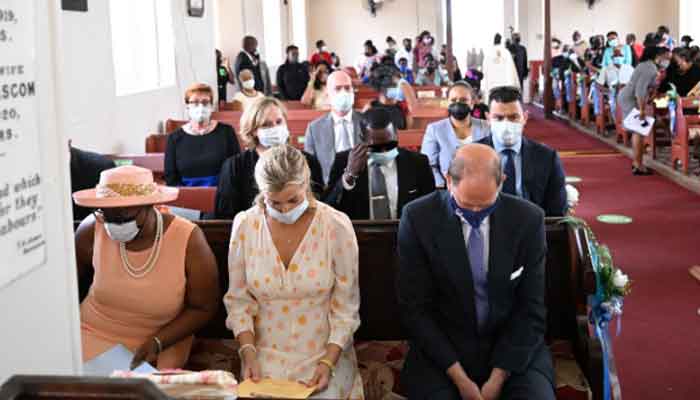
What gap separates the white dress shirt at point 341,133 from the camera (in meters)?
5.89

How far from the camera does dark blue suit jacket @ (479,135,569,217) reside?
14.6ft

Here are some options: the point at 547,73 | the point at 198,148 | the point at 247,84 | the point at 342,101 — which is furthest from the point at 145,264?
the point at 547,73

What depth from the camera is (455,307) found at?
3268 mm

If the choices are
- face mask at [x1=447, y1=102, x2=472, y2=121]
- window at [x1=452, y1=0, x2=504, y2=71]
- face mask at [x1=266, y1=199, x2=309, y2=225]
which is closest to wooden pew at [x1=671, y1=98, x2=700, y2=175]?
face mask at [x1=447, y1=102, x2=472, y2=121]

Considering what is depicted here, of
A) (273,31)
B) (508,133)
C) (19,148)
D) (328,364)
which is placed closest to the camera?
(19,148)

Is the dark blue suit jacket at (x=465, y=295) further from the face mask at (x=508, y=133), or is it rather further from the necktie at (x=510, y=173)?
the face mask at (x=508, y=133)

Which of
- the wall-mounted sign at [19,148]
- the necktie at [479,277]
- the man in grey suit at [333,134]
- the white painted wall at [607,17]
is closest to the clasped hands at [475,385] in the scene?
the necktie at [479,277]

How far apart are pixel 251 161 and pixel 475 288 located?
168 centimetres

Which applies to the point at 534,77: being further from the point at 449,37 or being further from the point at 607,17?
the point at 449,37

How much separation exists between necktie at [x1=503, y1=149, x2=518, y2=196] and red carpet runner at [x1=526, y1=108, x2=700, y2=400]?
1058 millimetres

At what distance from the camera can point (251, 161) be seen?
4598 millimetres

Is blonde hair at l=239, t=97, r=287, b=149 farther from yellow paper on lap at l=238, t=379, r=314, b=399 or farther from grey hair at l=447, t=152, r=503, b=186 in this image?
yellow paper on lap at l=238, t=379, r=314, b=399

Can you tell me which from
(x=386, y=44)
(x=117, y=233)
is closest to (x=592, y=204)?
(x=117, y=233)

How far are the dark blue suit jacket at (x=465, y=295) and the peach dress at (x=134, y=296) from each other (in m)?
0.79
